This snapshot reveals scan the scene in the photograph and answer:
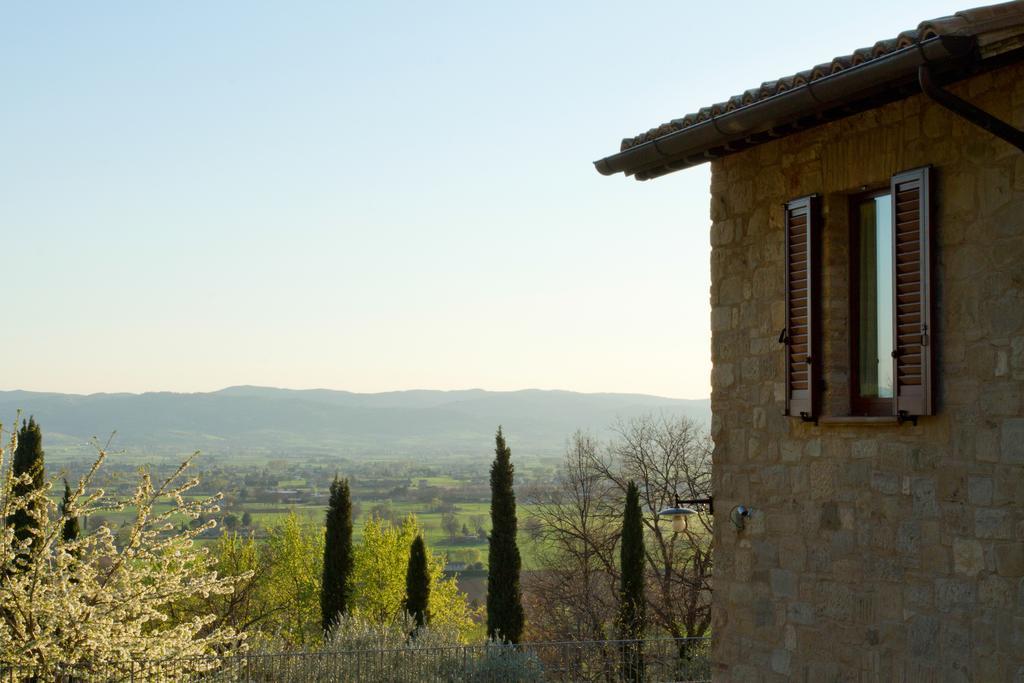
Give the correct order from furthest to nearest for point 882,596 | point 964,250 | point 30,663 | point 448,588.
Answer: point 448,588 < point 30,663 < point 882,596 < point 964,250

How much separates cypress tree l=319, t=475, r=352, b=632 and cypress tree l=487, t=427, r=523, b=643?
3.50m

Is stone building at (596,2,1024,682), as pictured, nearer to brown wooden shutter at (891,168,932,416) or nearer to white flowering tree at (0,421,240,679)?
brown wooden shutter at (891,168,932,416)

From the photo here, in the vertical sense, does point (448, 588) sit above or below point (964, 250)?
below

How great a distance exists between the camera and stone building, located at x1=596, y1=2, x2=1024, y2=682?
5480 mm

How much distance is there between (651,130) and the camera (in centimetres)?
710

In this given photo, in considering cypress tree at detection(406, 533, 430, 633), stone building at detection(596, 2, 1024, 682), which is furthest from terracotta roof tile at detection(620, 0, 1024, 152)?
cypress tree at detection(406, 533, 430, 633)

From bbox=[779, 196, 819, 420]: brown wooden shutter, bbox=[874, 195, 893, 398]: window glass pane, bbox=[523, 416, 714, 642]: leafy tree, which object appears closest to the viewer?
bbox=[874, 195, 893, 398]: window glass pane

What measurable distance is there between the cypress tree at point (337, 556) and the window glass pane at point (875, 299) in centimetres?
1957

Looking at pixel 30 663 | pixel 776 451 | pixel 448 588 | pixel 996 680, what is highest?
pixel 776 451

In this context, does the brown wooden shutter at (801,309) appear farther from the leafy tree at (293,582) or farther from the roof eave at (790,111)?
the leafy tree at (293,582)

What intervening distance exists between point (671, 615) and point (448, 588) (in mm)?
11829

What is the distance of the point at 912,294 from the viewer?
5.97m

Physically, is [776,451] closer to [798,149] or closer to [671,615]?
[798,149]

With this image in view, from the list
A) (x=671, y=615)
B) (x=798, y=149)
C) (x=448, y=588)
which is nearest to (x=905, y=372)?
(x=798, y=149)
